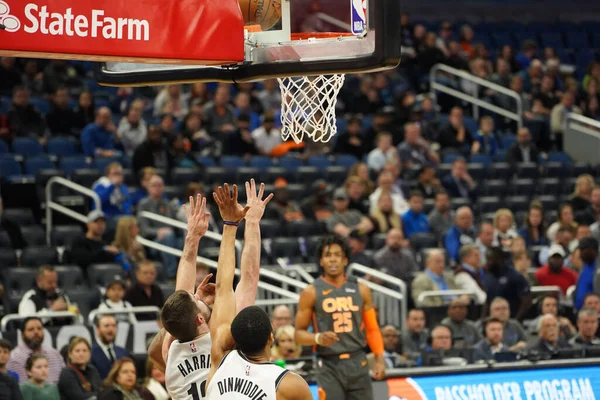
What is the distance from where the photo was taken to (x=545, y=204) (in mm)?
16938

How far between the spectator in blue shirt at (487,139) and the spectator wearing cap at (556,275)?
13.9 ft

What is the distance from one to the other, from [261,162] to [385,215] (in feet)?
6.87

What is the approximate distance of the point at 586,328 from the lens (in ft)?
40.0

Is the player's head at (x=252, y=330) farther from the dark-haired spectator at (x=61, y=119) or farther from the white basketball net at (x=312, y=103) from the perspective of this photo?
the dark-haired spectator at (x=61, y=119)

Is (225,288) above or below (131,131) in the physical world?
below

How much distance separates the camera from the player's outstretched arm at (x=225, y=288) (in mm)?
5777

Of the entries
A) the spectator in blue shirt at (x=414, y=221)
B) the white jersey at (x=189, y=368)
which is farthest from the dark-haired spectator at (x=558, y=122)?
the white jersey at (x=189, y=368)

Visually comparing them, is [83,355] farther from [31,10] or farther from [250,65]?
[31,10]

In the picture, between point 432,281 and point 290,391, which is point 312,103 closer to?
point 290,391

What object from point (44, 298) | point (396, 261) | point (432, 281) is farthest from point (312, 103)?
point (396, 261)

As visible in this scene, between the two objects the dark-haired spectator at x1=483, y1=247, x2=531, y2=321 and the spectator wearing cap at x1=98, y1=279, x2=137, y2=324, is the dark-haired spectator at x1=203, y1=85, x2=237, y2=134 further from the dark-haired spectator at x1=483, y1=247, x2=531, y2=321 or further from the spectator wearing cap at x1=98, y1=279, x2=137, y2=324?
the spectator wearing cap at x1=98, y1=279, x2=137, y2=324

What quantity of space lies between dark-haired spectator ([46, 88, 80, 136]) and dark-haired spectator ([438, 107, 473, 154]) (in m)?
5.96

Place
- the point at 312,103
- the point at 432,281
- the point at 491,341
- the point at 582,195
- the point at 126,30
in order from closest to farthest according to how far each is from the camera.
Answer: the point at 126,30 < the point at 312,103 < the point at 491,341 < the point at 432,281 < the point at 582,195

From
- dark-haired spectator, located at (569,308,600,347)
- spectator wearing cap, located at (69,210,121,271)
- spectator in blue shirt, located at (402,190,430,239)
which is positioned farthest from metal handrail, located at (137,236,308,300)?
dark-haired spectator, located at (569,308,600,347)
